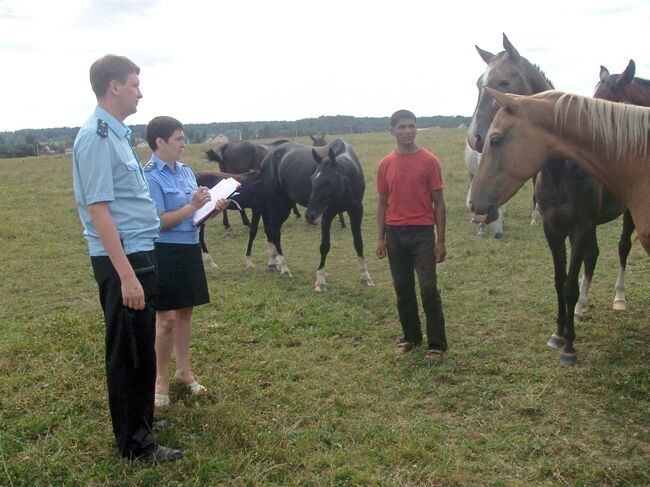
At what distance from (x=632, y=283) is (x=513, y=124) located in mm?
4082

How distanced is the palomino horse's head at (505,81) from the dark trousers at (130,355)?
281 cm

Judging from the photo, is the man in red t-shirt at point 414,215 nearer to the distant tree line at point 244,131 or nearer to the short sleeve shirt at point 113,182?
the short sleeve shirt at point 113,182

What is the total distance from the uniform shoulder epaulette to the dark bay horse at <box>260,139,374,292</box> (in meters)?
4.23

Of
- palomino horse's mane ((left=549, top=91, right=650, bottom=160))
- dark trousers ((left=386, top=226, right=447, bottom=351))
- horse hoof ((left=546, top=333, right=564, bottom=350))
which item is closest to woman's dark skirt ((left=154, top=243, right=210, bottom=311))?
dark trousers ((left=386, top=226, right=447, bottom=351))

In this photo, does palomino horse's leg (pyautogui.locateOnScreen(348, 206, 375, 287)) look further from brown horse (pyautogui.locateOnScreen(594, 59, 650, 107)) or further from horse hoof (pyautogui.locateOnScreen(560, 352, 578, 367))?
brown horse (pyautogui.locateOnScreen(594, 59, 650, 107))

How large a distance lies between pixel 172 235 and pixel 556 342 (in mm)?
3375

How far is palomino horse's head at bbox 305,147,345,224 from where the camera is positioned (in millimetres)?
6820

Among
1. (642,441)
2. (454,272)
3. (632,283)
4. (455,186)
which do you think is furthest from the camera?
(455,186)

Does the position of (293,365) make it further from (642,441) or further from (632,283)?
(632,283)

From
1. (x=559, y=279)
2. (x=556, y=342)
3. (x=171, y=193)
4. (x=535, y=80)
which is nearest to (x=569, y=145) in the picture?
(x=535, y=80)

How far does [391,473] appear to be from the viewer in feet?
9.73

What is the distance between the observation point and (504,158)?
355cm

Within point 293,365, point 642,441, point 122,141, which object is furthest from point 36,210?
point 642,441

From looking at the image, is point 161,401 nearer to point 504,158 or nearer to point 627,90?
point 504,158
